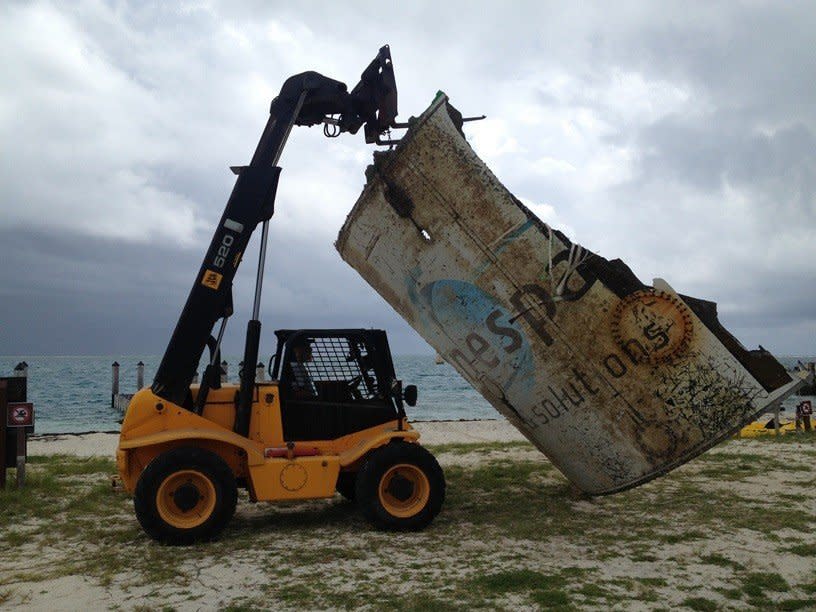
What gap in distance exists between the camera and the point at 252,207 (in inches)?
309

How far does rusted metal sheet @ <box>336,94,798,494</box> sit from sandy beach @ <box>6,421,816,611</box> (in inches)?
42.2

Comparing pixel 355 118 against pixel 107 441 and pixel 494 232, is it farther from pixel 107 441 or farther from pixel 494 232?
pixel 107 441

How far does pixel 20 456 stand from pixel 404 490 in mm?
5891

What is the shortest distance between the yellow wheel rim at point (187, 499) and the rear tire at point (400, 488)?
153 centimetres

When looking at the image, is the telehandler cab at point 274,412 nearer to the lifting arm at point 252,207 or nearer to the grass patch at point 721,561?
the lifting arm at point 252,207

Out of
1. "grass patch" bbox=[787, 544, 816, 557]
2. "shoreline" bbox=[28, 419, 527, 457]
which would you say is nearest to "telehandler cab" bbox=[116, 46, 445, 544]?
"grass patch" bbox=[787, 544, 816, 557]

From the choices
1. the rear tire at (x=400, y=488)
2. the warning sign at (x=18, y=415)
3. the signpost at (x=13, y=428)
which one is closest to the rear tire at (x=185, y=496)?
the rear tire at (x=400, y=488)

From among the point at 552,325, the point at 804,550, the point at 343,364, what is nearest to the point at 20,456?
the point at 343,364

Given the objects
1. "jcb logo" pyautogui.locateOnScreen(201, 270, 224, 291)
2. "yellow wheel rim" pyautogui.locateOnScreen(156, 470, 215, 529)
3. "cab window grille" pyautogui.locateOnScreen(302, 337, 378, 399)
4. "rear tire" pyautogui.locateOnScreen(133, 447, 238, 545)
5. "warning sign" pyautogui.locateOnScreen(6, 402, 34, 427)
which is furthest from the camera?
"warning sign" pyautogui.locateOnScreen(6, 402, 34, 427)

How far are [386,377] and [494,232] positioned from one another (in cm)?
207

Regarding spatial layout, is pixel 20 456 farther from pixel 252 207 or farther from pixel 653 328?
pixel 653 328

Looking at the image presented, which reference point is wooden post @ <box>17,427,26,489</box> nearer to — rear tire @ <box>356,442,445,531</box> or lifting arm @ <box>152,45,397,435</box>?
lifting arm @ <box>152,45,397,435</box>

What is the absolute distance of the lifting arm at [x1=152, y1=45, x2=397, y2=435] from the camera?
7586mm

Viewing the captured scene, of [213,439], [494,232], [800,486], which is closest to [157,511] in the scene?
[213,439]
